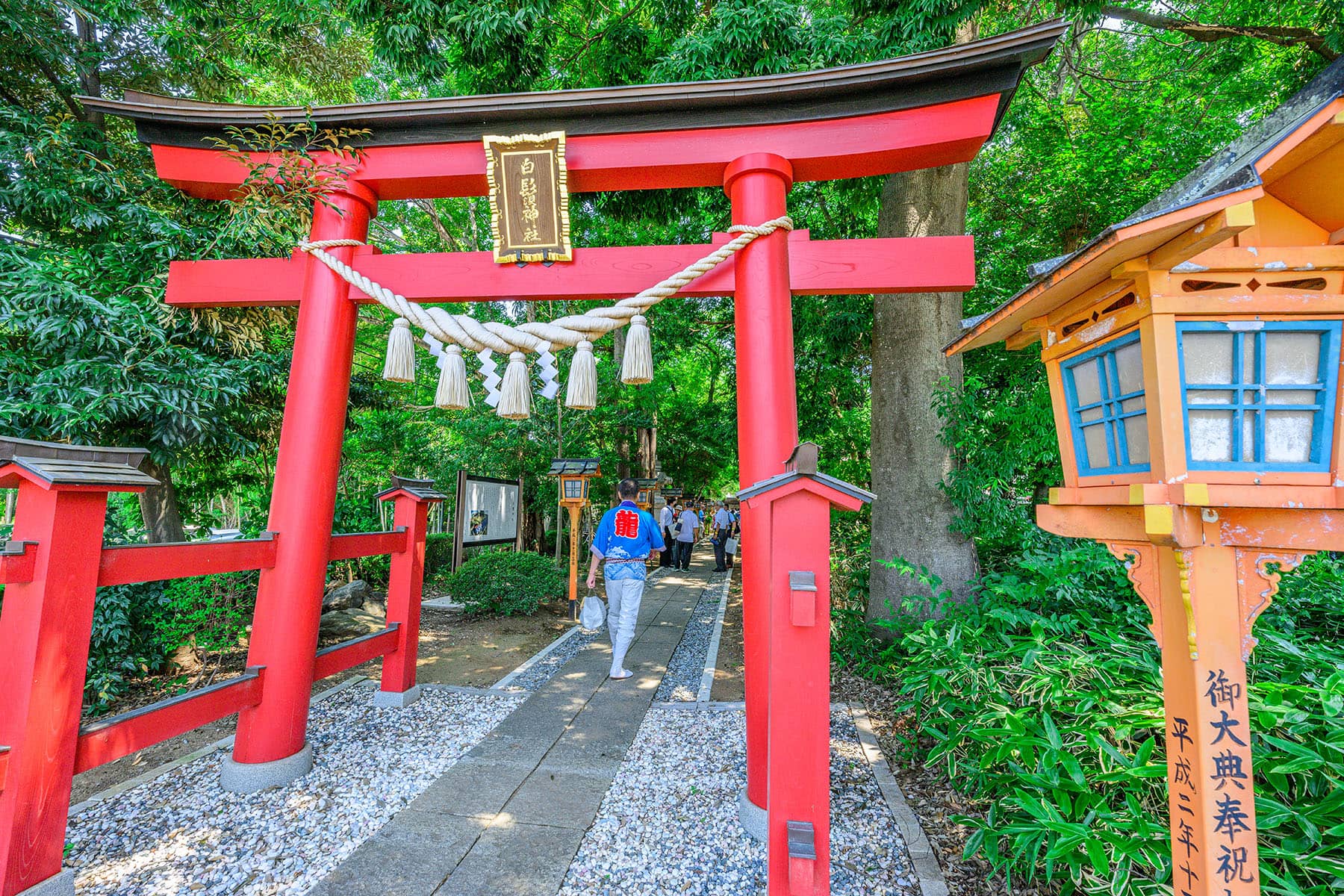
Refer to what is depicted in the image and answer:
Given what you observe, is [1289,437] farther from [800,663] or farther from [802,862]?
[802,862]

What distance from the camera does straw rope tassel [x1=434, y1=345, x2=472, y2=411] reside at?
10.7ft

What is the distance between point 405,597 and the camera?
13.6ft

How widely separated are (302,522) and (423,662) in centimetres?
268

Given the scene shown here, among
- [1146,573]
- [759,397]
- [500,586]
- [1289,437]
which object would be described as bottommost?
[500,586]

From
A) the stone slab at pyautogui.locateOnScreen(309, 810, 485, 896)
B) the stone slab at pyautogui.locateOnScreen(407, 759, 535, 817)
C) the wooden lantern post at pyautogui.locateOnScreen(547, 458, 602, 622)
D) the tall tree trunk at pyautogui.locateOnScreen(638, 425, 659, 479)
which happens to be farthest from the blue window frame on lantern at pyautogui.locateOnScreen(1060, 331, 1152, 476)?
the tall tree trunk at pyautogui.locateOnScreen(638, 425, 659, 479)

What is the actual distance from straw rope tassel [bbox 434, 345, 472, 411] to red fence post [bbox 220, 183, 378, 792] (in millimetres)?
695

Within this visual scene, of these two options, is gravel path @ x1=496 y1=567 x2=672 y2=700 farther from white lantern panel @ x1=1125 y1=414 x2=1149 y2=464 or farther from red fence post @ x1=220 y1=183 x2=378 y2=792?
white lantern panel @ x1=1125 y1=414 x2=1149 y2=464

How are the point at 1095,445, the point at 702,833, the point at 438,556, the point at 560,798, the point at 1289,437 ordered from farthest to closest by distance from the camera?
the point at 438,556 < the point at 560,798 < the point at 702,833 < the point at 1095,445 < the point at 1289,437

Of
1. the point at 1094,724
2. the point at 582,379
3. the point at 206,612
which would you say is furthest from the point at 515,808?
the point at 206,612

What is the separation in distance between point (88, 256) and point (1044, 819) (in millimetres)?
6347

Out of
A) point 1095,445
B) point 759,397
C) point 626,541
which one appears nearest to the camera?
point 1095,445

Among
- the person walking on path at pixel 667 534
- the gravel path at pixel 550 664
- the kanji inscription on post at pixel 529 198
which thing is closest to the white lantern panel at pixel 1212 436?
the kanji inscription on post at pixel 529 198

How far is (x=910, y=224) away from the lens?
15.9 ft

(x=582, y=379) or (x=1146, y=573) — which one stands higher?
(x=582, y=379)
